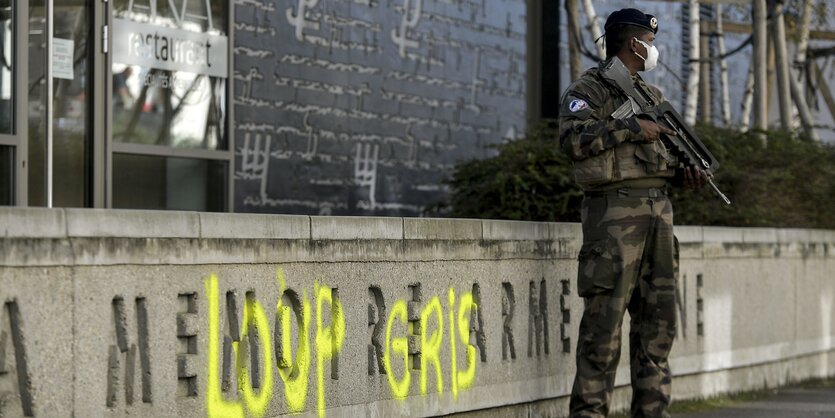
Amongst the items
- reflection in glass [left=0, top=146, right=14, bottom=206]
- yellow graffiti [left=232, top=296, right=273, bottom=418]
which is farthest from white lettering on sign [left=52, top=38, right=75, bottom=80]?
yellow graffiti [left=232, top=296, right=273, bottom=418]

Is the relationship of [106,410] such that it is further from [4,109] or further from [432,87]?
[432,87]

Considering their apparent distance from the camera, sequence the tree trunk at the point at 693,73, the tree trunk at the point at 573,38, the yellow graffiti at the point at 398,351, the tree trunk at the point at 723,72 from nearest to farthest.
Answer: the yellow graffiti at the point at 398,351 → the tree trunk at the point at 573,38 → the tree trunk at the point at 693,73 → the tree trunk at the point at 723,72

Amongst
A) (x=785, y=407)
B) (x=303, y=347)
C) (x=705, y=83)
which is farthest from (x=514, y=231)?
(x=705, y=83)

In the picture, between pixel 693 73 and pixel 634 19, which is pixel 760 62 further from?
pixel 634 19

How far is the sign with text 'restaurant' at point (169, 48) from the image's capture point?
9711 mm

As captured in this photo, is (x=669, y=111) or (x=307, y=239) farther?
(x=669, y=111)

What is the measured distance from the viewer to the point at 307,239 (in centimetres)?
603

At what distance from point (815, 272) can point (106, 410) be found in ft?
25.1

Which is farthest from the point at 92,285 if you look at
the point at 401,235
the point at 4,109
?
the point at 4,109

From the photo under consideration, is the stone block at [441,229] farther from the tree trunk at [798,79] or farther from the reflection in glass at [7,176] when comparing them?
the tree trunk at [798,79]

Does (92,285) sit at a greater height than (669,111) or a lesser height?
lesser

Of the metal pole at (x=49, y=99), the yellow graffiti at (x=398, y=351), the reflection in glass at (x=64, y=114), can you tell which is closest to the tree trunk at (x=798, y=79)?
the reflection in glass at (x=64, y=114)

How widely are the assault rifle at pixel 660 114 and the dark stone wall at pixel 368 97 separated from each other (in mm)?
4817

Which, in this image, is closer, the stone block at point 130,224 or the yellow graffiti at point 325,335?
the stone block at point 130,224
